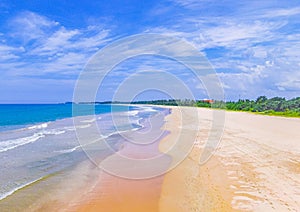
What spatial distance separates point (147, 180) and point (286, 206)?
474cm

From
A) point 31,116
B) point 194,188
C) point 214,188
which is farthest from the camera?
point 31,116

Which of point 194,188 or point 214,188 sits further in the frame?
point 194,188

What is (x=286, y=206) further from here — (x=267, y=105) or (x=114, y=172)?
(x=267, y=105)

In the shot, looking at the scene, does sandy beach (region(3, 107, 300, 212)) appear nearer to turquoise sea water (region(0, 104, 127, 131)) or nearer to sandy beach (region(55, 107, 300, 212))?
sandy beach (region(55, 107, 300, 212))

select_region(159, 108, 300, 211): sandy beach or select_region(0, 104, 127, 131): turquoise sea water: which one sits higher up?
select_region(159, 108, 300, 211): sandy beach

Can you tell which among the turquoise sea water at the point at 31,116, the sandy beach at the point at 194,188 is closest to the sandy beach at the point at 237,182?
the sandy beach at the point at 194,188

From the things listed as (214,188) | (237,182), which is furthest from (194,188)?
(237,182)

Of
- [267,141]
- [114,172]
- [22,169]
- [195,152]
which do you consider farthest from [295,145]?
[22,169]

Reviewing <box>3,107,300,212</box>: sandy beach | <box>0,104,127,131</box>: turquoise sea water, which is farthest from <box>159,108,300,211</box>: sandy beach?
<box>0,104,127,131</box>: turquoise sea water

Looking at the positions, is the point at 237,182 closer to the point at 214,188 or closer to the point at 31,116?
the point at 214,188

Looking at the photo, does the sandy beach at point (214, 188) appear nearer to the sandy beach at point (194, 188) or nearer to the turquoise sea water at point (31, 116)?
the sandy beach at point (194, 188)

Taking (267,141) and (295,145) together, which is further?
(267,141)

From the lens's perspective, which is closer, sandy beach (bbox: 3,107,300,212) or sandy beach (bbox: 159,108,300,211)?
sandy beach (bbox: 159,108,300,211)

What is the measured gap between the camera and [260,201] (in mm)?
7199
